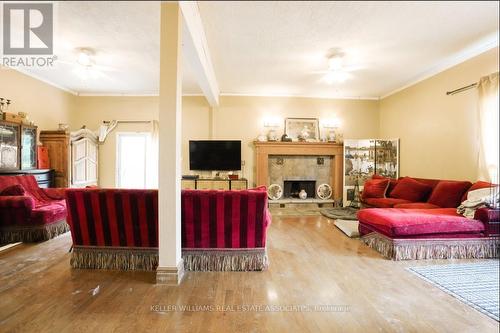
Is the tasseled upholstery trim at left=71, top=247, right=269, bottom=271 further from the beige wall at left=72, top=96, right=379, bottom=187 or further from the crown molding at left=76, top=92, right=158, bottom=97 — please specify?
the crown molding at left=76, top=92, right=158, bottom=97

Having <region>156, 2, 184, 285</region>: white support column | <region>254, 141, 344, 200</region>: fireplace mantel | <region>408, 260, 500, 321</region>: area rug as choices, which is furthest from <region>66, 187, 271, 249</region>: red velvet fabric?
<region>254, 141, 344, 200</region>: fireplace mantel

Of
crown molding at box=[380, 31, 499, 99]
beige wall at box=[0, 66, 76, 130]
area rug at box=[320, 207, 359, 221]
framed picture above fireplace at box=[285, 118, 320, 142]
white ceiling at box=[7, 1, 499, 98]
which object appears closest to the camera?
white ceiling at box=[7, 1, 499, 98]

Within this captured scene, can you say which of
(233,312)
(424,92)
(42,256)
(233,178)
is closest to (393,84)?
(424,92)

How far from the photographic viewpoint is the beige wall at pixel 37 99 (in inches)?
104

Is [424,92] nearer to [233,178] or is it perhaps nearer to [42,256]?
[233,178]

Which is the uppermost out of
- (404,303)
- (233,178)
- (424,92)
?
(424,92)

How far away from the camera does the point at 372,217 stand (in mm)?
3025

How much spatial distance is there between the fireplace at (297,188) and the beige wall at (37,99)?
468 centimetres

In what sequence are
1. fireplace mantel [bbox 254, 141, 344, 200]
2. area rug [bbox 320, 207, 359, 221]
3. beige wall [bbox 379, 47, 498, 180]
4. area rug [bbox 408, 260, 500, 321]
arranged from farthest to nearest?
fireplace mantel [bbox 254, 141, 344, 200], area rug [bbox 320, 207, 359, 221], beige wall [bbox 379, 47, 498, 180], area rug [bbox 408, 260, 500, 321]

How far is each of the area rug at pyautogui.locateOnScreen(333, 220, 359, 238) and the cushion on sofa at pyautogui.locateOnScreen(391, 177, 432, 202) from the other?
954 millimetres

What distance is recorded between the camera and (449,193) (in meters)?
3.47

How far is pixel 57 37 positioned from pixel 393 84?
544cm

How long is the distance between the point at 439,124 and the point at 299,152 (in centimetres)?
248

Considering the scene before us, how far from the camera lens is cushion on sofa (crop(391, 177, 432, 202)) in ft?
13.2
